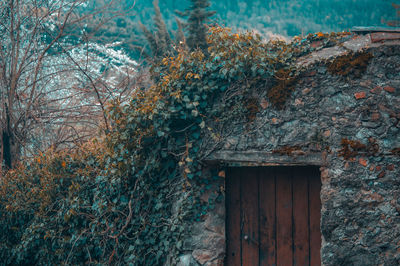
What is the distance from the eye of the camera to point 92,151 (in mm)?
4480

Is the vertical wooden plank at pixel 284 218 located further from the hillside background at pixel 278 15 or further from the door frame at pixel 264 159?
the hillside background at pixel 278 15

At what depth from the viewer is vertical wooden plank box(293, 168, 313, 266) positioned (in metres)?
3.23

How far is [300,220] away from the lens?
3260mm

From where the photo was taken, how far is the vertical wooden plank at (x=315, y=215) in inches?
125

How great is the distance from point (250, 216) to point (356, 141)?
1.40 meters

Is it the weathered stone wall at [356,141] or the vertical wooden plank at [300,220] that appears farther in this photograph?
the vertical wooden plank at [300,220]

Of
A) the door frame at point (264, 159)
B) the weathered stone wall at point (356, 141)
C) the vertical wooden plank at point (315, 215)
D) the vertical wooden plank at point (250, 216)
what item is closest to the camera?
the weathered stone wall at point (356, 141)

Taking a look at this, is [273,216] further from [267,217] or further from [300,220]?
[300,220]

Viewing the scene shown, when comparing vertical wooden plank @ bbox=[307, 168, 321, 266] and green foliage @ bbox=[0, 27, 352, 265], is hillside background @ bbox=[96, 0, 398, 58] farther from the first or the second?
vertical wooden plank @ bbox=[307, 168, 321, 266]

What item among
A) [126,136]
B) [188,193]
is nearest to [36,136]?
[126,136]

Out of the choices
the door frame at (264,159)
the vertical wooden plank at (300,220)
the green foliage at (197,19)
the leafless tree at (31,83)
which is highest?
the green foliage at (197,19)

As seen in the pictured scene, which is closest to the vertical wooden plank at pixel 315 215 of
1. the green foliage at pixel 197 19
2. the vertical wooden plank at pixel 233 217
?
the vertical wooden plank at pixel 233 217

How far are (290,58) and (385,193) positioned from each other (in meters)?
1.49

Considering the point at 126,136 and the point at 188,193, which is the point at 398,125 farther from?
the point at 126,136
